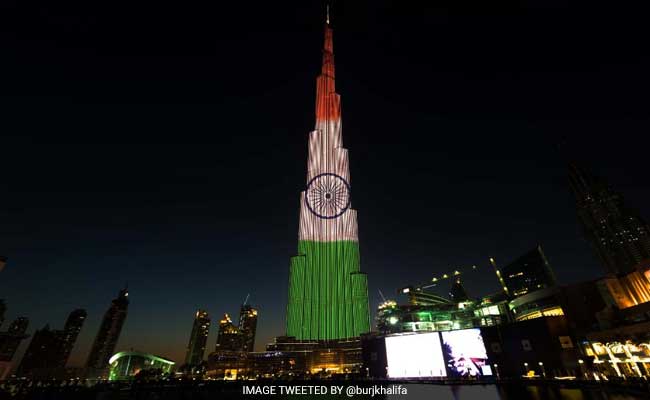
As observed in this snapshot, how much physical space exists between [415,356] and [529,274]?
14614 cm

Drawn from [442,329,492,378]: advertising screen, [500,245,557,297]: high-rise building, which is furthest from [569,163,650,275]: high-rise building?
[442,329,492,378]: advertising screen

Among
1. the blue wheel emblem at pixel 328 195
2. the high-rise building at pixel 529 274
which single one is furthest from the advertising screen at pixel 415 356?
the high-rise building at pixel 529 274

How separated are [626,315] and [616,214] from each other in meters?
191

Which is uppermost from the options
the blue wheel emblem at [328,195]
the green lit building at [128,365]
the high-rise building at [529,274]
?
the blue wheel emblem at [328,195]

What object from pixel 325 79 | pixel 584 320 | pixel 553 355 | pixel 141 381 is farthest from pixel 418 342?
pixel 325 79

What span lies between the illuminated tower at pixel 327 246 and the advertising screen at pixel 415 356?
247 feet

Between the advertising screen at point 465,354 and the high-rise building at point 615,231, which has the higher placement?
the high-rise building at point 615,231

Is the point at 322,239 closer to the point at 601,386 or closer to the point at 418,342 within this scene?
the point at 418,342

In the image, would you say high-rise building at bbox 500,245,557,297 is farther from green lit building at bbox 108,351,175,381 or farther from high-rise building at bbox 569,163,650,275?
green lit building at bbox 108,351,175,381

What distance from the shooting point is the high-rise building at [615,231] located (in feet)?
586

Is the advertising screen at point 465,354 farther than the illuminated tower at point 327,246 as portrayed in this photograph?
No

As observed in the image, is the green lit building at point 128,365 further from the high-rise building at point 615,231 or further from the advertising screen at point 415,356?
the high-rise building at point 615,231

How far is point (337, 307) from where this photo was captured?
15212 centimetres

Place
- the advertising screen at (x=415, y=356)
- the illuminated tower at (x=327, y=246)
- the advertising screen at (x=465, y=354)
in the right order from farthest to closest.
Result: the illuminated tower at (x=327, y=246) < the advertising screen at (x=415, y=356) < the advertising screen at (x=465, y=354)
